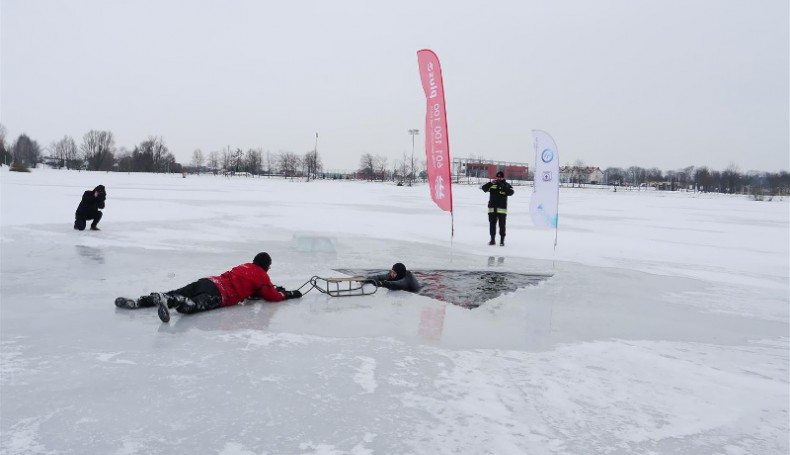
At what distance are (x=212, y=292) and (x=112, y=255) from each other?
4.33 m

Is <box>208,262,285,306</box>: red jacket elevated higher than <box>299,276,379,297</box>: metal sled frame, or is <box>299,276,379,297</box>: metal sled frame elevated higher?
<box>208,262,285,306</box>: red jacket

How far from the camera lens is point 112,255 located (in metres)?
8.76

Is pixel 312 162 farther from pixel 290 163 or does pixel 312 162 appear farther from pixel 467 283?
pixel 467 283

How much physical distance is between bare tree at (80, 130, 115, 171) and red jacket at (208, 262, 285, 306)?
102324 millimetres

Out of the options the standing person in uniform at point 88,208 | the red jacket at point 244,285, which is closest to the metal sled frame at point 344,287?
the red jacket at point 244,285

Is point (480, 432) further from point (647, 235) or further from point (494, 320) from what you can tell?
point (647, 235)

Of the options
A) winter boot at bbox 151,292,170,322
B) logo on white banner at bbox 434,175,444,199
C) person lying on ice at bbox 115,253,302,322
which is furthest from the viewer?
logo on white banner at bbox 434,175,444,199

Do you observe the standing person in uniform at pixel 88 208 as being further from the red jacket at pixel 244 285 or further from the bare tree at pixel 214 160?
the bare tree at pixel 214 160

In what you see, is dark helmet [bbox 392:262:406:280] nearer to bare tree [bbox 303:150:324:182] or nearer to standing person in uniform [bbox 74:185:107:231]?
standing person in uniform [bbox 74:185:107:231]

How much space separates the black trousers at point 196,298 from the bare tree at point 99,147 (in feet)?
336

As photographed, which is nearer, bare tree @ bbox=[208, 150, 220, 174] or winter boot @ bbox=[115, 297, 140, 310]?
winter boot @ bbox=[115, 297, 140, 310]

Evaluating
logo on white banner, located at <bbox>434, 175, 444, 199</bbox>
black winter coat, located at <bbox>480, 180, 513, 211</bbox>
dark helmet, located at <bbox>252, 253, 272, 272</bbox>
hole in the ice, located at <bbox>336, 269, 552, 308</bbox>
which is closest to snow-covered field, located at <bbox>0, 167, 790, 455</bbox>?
hole in the ice, located at <bbox>336, 269, 552, 308</bbox>

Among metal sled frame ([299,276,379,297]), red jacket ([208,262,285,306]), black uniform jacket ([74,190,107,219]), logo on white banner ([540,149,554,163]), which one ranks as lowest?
metal sled frame ([299,276,379,297])

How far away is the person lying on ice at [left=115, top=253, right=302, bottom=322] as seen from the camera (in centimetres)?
530
